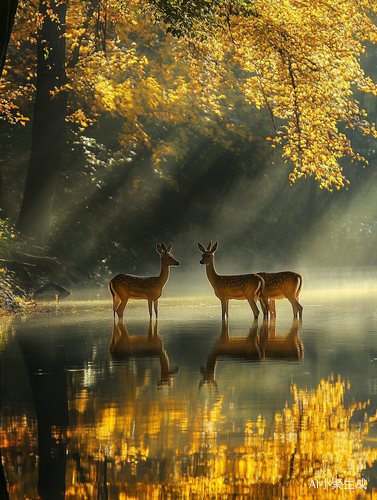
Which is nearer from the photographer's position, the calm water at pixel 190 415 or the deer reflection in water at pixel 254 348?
the calm water at pixel 190 415

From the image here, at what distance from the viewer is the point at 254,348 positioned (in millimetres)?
9852

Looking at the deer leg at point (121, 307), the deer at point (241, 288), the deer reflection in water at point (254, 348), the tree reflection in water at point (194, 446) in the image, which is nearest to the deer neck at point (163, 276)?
the deer leg at point (121, 307)

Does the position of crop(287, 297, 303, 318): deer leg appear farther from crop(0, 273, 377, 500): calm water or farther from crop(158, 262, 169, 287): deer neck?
crop(0, 273, 377, 500): calm water

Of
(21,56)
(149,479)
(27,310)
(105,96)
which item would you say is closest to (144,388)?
(149,479)

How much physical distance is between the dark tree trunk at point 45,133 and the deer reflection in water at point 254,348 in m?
13.2

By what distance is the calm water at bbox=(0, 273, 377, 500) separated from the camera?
169 inches

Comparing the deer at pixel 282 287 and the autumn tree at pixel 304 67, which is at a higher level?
the autumn tree at pixel 304 67

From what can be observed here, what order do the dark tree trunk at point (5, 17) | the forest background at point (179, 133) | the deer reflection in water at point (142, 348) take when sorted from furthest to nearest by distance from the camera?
the forest background at point (179, 133), the dark tree trunk at point (5, 17), the deer reflection in water at point (142, 348)

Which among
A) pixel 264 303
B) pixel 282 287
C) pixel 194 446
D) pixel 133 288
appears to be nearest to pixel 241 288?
pixel 264 303

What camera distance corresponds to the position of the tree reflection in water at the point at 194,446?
4.18 m

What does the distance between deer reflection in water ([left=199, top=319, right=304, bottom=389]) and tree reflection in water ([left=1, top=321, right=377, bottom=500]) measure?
1137 mm

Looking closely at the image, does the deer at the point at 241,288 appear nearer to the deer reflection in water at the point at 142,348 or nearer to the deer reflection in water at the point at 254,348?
the deer reflection in water at the point at 254,348

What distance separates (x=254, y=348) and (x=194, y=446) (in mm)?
4994

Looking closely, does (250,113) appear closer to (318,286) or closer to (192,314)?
(318,286)
